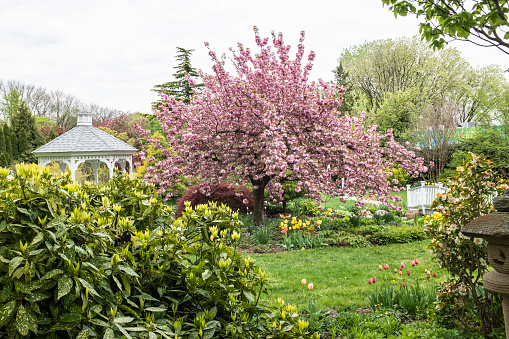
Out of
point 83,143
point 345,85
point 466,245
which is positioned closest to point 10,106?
point 83,143

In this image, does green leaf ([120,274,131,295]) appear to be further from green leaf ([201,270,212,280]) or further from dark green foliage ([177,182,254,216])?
dark green foliage ([177,182,254,216])

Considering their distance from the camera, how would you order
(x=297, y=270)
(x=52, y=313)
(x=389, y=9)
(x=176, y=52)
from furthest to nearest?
(x=176, y=52), (x=297, y=270), (x=389, y=9), (x=52, y=313)

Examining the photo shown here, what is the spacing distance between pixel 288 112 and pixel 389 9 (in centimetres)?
443

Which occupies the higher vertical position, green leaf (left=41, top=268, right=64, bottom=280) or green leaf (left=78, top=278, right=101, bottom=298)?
green leaf (left=41, top=268, right=64, bottom=280)

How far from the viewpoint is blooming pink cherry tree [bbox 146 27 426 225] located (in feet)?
27.0

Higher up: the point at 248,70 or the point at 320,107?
the point at 248,70

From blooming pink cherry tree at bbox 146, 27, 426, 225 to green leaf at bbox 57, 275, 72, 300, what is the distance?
266 inches

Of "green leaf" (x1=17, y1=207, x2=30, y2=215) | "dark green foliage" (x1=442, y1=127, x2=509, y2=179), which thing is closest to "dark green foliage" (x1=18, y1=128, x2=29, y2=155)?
"dark green foliage" (x1=442, y1=127, x2=509, y2=179)

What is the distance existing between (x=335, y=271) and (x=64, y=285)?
5.17 meters

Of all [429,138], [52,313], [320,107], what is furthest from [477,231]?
[429,138]

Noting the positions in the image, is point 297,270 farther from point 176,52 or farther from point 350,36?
point 350,36

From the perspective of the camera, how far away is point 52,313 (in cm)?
138

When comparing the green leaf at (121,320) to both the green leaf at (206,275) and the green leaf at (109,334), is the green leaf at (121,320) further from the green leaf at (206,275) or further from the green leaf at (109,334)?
the green leaf at (206,275)

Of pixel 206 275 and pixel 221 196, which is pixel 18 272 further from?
pixel 221 196
